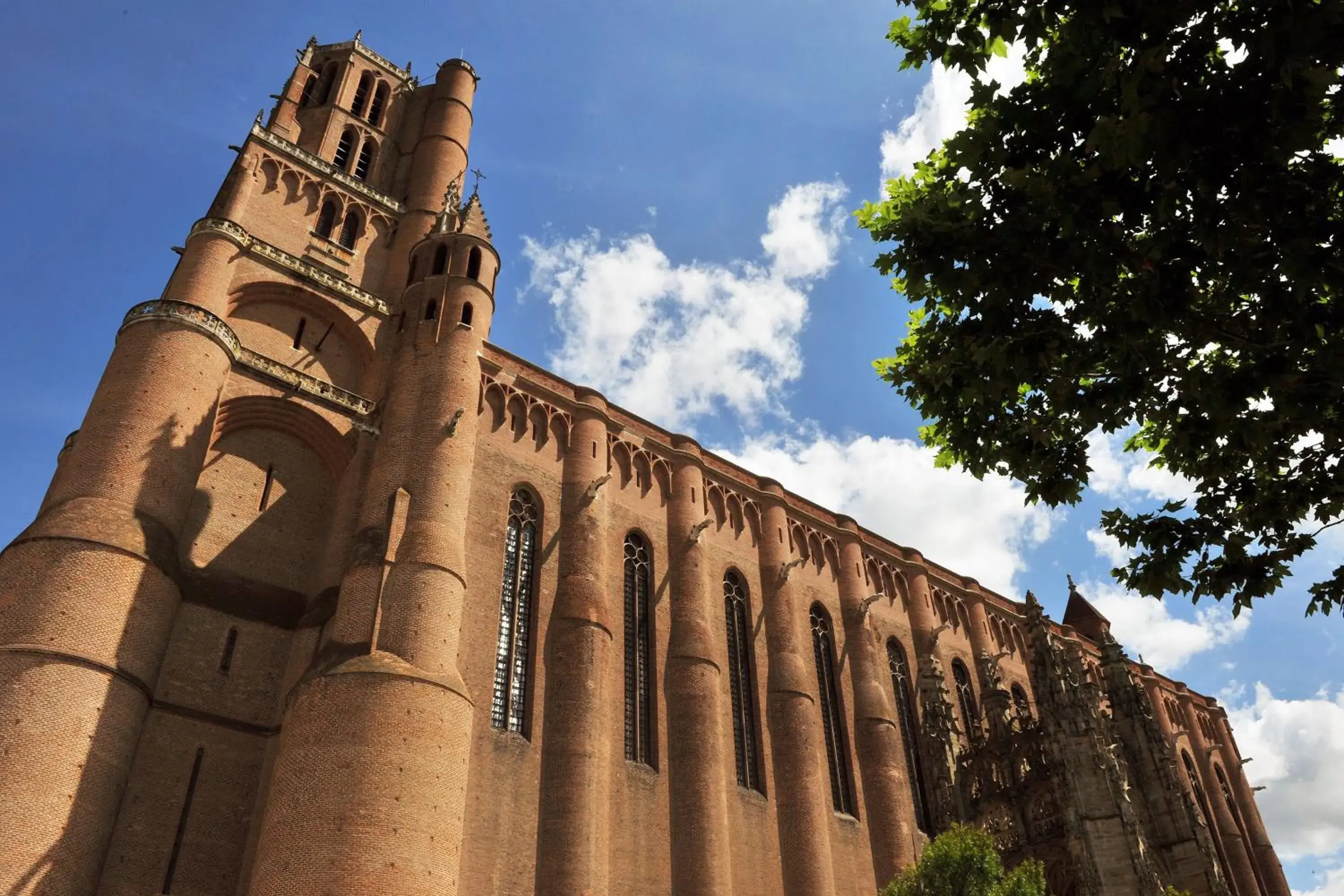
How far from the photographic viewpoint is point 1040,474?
9.29 meters

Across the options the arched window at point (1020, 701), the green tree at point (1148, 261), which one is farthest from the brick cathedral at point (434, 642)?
the green tree at point (1148, 261)

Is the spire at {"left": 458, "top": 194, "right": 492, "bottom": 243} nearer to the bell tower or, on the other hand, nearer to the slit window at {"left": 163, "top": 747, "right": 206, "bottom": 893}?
the bell tower

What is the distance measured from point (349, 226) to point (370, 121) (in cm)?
759

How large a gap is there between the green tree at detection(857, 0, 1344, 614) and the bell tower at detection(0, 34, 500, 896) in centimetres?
1313

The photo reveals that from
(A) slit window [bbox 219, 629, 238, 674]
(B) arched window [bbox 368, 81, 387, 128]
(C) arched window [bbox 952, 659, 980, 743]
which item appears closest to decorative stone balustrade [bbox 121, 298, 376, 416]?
(A) slit window [bbox 219, 629, 238, 674]

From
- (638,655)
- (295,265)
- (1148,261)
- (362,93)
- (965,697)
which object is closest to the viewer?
(1148,261)

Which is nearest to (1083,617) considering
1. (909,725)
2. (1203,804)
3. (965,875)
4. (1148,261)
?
(1203,804)

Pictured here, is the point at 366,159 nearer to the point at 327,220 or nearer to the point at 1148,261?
the point at 327,220

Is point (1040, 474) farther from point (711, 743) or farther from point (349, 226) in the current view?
point (349, 226)

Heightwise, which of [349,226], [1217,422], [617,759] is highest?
[349,226]

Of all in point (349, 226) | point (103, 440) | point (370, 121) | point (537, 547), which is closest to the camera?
point (103, 440)

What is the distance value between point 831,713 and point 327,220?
23347mm

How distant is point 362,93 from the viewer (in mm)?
36219

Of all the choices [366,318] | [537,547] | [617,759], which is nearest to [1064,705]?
[617,759]
